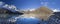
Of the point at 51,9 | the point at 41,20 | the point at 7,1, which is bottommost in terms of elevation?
the point at 41,20

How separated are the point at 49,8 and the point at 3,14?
1.88 ft

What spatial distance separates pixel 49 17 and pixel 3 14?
57 cm

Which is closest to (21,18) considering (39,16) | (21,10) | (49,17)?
(21,10)

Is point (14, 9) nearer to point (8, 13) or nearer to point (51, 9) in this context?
point (8, 13)

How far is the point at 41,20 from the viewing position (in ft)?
5.60

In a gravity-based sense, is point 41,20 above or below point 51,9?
below

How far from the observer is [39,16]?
1710 millimetres

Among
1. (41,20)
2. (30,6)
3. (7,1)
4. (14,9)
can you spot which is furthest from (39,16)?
(7,1)

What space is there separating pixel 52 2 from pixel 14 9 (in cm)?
47

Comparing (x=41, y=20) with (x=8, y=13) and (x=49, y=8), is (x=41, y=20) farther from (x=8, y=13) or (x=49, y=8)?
(x=8, y=13)

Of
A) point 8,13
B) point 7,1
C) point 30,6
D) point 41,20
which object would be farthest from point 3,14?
point 41,20

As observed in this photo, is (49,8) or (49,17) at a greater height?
(49,8)

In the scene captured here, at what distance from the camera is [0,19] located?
1.73 meters

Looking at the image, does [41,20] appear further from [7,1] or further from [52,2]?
[7,1]
